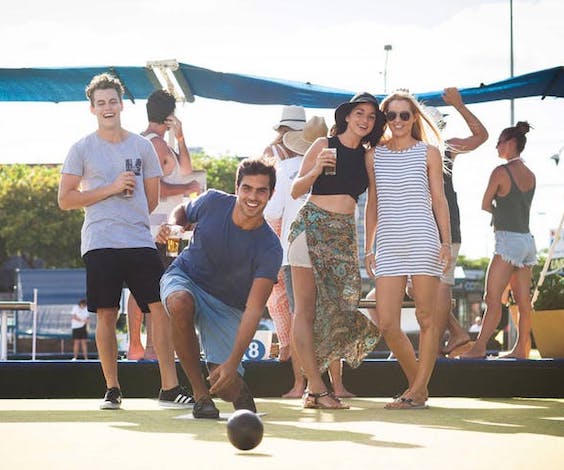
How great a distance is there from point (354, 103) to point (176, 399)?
6.76ft

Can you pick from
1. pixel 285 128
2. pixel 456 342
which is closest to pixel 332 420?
pixel 285 128

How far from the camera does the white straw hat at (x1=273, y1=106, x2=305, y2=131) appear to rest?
835 cm

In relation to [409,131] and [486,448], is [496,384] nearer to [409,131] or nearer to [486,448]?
[409,131]

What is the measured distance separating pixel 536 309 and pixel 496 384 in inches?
52.9

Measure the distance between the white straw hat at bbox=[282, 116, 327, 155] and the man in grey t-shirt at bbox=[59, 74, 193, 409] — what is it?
1.41 metres

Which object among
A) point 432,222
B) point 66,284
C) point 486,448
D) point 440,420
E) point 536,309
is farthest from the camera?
point 66,284

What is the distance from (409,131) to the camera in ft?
23.0

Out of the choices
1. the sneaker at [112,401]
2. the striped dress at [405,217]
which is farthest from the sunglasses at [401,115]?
the sneaker at [112,401]

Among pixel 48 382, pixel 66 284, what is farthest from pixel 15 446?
pixel 66 284

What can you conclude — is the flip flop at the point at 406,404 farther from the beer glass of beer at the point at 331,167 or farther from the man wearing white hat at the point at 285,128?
→ the man wearing white hat at the point at 285,128

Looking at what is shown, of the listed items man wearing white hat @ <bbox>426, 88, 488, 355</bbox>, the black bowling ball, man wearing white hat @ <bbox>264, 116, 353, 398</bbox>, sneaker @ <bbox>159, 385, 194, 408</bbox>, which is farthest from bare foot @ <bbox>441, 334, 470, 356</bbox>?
the black bowling ball

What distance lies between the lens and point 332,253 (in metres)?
6.97

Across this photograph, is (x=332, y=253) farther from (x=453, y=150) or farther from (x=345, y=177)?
(x=453, y=150)

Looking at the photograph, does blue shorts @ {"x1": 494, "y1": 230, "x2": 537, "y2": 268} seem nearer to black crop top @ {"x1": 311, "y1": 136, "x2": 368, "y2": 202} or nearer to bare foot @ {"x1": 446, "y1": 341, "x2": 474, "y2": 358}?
bare foot @ {"x1": 446, "y1": 341, "x2": 474, "y2": 358}
